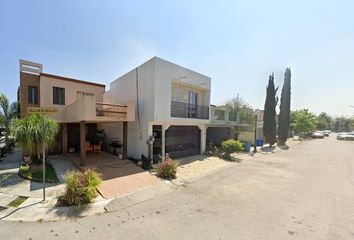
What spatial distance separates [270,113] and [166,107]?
18.3 meters

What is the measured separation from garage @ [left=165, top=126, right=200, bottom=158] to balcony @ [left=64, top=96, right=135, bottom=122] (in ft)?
11.8

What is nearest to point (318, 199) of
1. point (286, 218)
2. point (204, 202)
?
point (286, 218)

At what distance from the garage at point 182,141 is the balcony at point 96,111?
3.60m

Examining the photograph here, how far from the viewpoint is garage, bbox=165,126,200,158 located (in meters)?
13.6

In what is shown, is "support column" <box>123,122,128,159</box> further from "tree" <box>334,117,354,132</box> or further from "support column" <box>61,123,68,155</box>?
"tree" <box>334,117,354,132</box>

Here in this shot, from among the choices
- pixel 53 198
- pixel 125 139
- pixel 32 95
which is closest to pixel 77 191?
pixel 53 198

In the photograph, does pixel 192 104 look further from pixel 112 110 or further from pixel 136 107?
pixel 112 110

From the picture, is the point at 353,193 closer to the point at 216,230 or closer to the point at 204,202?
the point at 204,202

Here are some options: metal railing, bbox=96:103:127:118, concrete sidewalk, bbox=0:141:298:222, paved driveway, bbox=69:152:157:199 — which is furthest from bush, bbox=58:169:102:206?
metal railing, bbox=96:103:127:118

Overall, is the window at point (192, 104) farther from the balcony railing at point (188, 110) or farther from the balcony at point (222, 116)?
the balcony at point (222, 116)

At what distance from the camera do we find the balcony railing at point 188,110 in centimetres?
1257

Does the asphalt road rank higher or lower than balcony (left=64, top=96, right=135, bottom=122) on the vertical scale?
lower

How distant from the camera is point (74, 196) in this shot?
5.90 m

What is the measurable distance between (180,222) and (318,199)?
541cm
